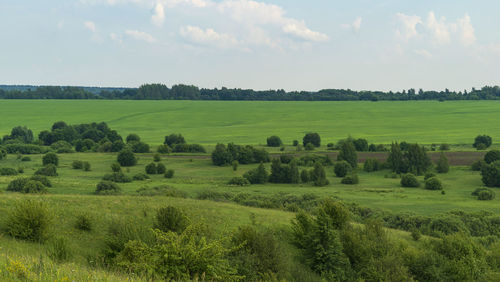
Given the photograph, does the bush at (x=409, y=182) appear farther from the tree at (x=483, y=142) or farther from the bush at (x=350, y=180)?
the tree at (x=483, y=142)

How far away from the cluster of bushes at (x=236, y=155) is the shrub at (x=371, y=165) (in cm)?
1759

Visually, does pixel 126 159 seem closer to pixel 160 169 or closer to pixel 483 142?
pixel 160 169

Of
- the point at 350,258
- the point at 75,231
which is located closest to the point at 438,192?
the point at 350,258

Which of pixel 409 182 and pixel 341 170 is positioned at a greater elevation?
pixel 341 170

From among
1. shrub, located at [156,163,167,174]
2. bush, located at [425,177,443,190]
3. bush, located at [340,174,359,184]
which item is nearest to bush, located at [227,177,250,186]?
bush, located at [340,174,359,184]

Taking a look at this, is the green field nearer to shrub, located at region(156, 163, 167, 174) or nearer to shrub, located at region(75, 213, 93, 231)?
shrub, located at region(156, 163, 167, 174)

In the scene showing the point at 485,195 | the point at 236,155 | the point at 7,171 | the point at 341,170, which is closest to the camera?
the point at 485,195

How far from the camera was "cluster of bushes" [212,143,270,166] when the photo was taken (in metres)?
75.6

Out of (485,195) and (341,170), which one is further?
(341,170)

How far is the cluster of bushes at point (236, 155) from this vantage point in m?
75.6

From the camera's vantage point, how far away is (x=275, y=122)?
540 ft

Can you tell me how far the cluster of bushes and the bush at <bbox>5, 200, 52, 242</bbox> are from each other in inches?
2256

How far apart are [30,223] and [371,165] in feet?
197

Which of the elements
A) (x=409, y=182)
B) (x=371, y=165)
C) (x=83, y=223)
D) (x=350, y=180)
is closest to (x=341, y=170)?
(x=350, y=180)
